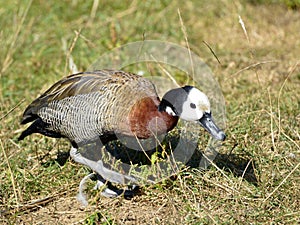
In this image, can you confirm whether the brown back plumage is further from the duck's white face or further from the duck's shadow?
the duck's shadow

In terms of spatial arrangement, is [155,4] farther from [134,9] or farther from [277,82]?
[277,82]

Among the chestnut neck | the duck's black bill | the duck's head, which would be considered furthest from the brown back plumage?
the duck's black bill

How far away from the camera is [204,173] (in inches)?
162

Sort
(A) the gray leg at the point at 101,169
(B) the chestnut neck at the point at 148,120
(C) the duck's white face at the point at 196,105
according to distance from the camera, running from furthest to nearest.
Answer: (A) the gray leg at the point at 101,169
(B) the chestnut neck at the point at 148,120
(C) the duck's white face at the point at 196,105

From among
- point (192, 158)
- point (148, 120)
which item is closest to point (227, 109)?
point (192, 158)

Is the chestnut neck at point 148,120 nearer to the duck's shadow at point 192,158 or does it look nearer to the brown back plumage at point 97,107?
the brown back plumage at point 97,107

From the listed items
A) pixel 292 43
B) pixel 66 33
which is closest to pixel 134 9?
pixel 66 33

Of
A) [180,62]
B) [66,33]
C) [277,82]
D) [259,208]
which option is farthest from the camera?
[66,33]

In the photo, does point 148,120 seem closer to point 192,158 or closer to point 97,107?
point 97,107

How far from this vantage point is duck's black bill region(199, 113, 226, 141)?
3.77m

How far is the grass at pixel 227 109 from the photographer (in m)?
3.83

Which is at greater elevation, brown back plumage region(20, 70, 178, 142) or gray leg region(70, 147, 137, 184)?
brown back plumage region(20, 70, 178, 142)

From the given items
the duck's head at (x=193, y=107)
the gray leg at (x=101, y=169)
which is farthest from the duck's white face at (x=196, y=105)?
the gray leg at (x=101, y=169)

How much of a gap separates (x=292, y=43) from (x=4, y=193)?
12.9 feet
